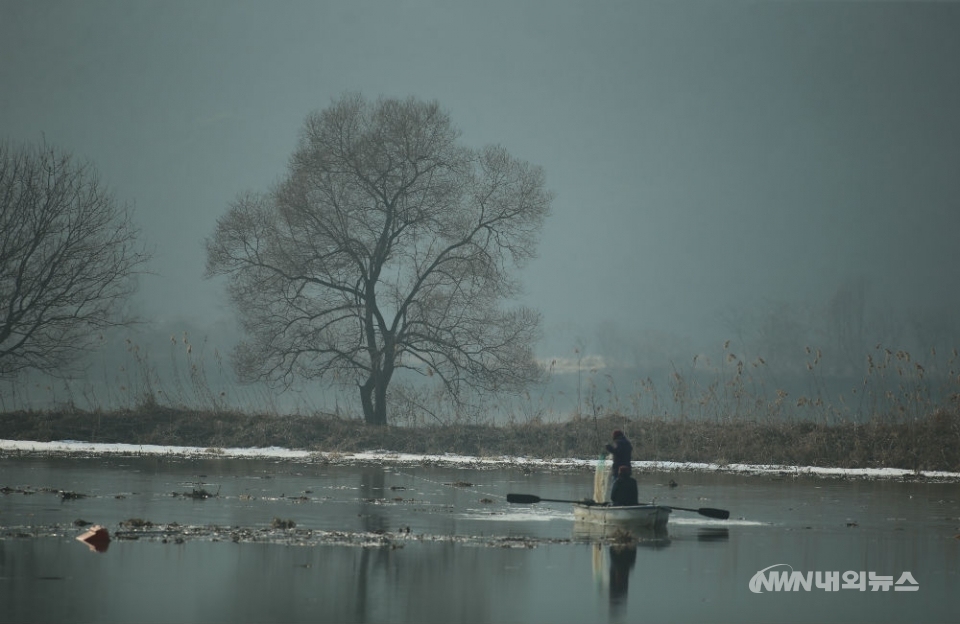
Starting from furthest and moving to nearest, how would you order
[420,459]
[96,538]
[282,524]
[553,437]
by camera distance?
1. [553,437]
2. [420,459]
3. [282,524]
4. [96,538]

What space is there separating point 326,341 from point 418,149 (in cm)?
835

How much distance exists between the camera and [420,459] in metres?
38.7

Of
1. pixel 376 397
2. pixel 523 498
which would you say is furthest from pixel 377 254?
pixel 523 498

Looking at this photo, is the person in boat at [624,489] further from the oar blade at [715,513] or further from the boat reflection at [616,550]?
the oar blade at [715,513]

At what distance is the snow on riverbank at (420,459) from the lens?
3572 centimetres

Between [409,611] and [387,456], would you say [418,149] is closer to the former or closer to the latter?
[387,456]

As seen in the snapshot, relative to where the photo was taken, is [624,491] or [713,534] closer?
[713,534]

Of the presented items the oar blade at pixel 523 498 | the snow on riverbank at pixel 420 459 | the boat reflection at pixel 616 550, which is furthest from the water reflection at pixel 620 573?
the snow on riverbank at pixel 420 459

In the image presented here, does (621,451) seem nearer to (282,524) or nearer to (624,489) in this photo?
(624,489)

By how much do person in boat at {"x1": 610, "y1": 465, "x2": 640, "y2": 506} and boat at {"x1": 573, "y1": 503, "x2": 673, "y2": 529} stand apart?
1.09 ft

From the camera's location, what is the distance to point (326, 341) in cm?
4500

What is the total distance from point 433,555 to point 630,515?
4902 millimetres

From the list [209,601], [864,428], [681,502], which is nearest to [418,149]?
[864,428]

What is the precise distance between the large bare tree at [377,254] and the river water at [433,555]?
16.9 m
